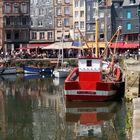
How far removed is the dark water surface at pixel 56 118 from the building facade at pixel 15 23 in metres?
58.5

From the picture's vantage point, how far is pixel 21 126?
30859mm

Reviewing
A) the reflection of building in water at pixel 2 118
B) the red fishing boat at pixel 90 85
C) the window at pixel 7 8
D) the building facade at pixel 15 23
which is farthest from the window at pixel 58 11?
the red fishing boat at pixel 90 85

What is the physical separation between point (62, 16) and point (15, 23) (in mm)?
10427

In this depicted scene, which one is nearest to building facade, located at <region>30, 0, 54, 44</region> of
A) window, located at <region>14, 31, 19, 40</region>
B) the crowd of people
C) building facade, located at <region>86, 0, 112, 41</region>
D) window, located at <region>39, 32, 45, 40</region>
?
window, located at <region>39, 32, 45, 40</region>

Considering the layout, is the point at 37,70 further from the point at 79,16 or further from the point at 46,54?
the point at 79,16

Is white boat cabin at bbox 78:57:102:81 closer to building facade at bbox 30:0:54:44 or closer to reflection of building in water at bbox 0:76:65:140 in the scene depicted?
reflection of building in water at bbox 0:76:65:140

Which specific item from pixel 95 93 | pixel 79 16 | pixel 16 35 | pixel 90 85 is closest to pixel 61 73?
pixel 95 93

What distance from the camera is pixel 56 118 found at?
33.9 metres

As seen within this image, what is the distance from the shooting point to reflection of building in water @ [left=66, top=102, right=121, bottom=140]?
28.6m

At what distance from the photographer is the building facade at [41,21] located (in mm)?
109988

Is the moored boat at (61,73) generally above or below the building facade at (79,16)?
below

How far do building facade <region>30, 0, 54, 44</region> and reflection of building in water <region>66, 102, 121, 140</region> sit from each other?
70290 mm

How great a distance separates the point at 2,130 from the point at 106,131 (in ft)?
19.7

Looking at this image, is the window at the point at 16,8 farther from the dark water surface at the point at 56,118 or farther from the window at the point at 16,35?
the dark water surface at the point at 56,118
